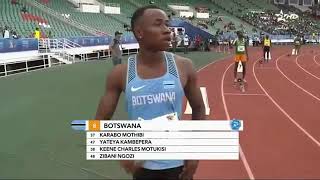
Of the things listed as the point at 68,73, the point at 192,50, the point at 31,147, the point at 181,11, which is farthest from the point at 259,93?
the point at 181,11

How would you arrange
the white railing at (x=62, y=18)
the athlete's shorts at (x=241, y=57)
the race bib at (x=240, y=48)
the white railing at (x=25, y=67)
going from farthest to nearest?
the white railing at (x=62, y=18)
the white railing at (x=25, y=67)
the athlete's shorts at (x=241, y=57)
the race bib at (x=240, y=48)

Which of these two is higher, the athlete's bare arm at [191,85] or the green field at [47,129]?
the athlete's bare arm at [191,85]

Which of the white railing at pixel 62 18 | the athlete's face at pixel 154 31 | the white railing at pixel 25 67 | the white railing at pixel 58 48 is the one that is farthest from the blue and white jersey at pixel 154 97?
the white railing at pixel 62 18

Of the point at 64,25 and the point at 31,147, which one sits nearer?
the point at 31,147

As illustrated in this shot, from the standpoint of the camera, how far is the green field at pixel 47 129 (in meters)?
5.95

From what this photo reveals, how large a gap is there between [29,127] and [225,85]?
964 centimetres

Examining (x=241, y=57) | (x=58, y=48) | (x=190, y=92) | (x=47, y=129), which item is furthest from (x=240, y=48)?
(x=190, y=92)

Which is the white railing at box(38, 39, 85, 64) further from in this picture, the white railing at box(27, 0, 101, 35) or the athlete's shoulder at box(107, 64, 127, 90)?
the athlete's shoulder at box(107, 64, 127, 90)

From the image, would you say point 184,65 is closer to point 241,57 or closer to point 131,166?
point 131,166

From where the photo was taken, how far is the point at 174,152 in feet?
8.33

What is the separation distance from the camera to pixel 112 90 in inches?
108

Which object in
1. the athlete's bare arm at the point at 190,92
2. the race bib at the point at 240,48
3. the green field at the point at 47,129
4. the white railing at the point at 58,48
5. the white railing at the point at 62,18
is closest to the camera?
the athlete's bare arm at the point at 190,92

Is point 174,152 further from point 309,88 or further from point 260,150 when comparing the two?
point 309,88
